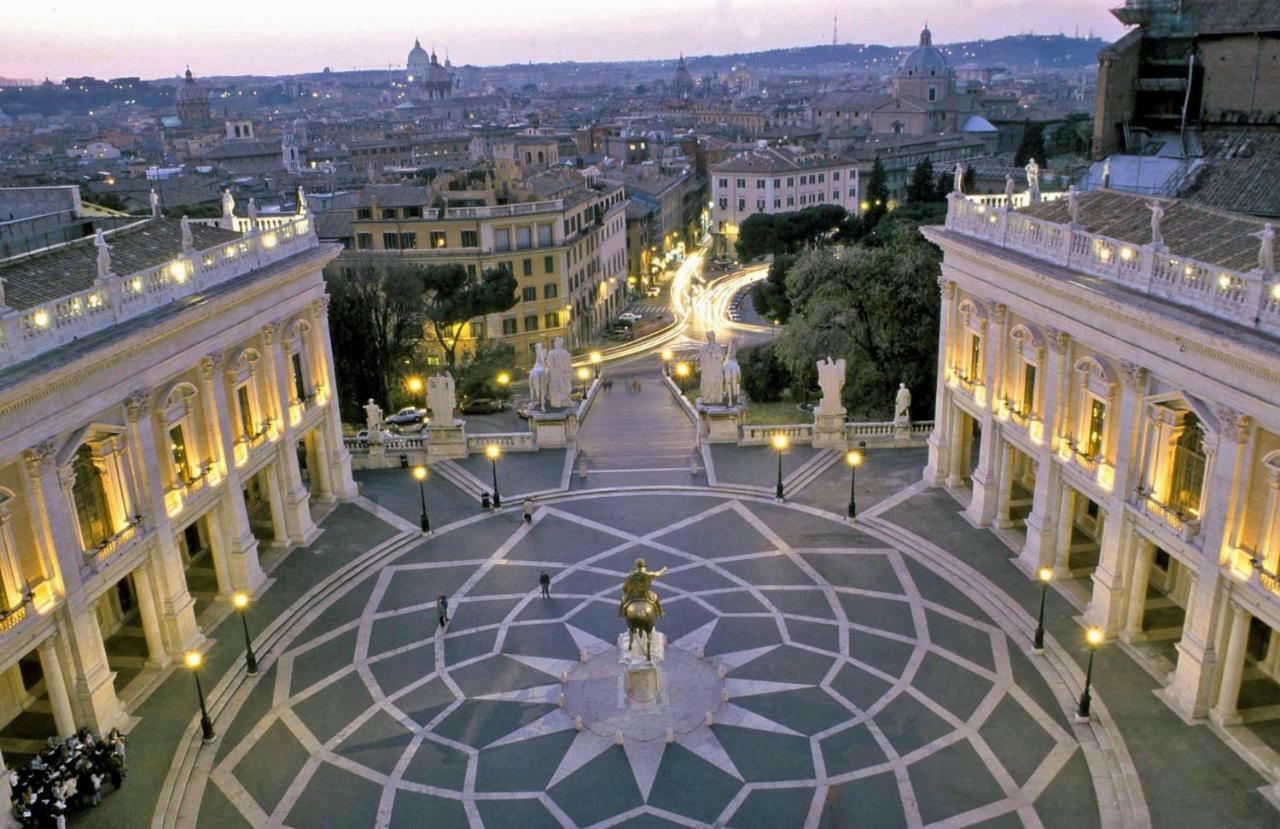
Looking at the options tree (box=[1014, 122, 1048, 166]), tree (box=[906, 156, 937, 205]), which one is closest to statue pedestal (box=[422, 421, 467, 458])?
tree (box=[906, 156, 937, 205])

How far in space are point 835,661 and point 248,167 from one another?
16272cm

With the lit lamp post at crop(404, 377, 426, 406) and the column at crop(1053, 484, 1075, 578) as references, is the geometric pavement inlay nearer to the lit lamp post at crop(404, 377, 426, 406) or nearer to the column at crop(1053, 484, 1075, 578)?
the column at crop(1053, 484, 1075, 578)

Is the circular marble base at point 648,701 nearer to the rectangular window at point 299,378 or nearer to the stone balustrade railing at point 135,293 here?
the stone balustrade railing at point 135,293

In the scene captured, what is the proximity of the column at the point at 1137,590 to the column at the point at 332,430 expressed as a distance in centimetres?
2924

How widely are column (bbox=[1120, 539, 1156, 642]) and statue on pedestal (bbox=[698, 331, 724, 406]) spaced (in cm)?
2204

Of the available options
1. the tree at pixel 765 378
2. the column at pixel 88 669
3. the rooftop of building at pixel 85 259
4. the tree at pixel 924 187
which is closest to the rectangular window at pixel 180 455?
the rooftop of building at pixel 85 259

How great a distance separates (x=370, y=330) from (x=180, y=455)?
24211 mm

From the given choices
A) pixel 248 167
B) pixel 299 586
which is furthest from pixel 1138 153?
pixel 248 167

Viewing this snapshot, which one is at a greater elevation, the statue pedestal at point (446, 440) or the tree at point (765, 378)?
the statue pedestal at point (446, 440)

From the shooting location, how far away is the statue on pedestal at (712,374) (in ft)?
153

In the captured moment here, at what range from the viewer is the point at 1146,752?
2389 cm

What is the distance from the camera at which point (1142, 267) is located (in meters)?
26.7

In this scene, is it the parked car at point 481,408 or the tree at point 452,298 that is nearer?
the parked car at point 481,408

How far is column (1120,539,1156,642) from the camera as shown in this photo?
92.0ft
